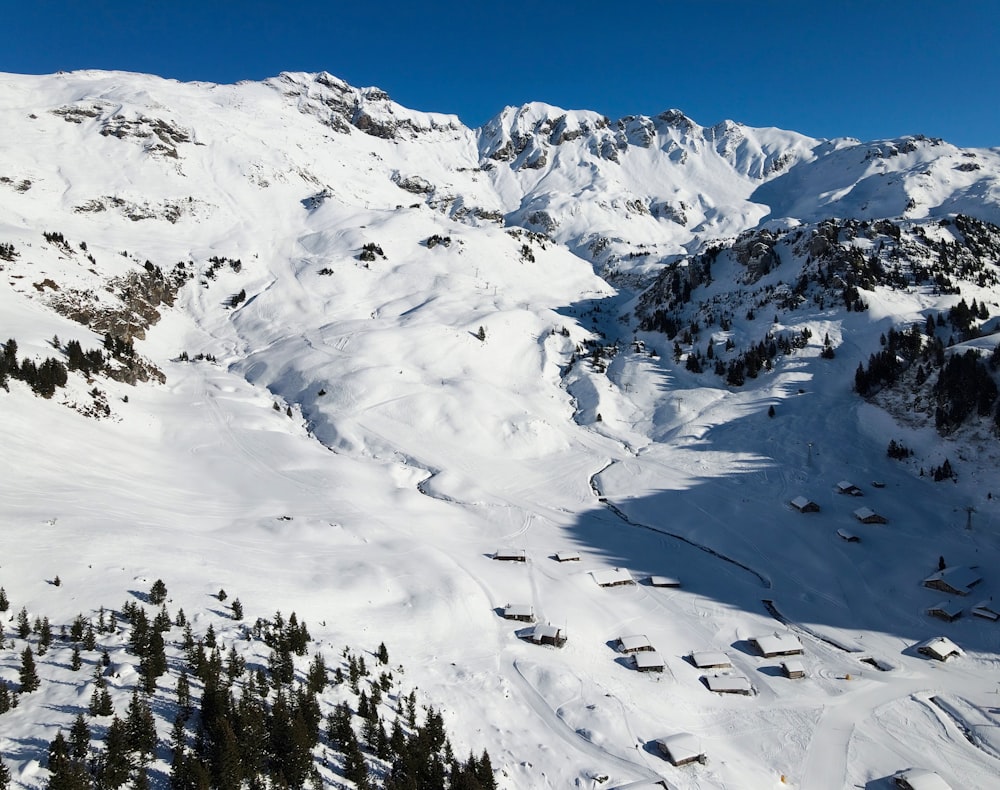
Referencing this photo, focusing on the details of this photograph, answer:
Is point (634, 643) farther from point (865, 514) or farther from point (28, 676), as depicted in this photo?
point (28, 676)

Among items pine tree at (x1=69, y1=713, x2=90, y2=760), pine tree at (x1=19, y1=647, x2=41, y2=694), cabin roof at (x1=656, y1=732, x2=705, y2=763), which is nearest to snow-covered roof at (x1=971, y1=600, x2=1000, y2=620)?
cabin roof at (x1=656, y1=732, x2=705, y2=763)

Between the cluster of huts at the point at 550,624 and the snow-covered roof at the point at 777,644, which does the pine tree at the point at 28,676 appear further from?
the snow-covered roof at the point at 777,644

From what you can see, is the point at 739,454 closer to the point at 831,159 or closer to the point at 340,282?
the point at 340,282

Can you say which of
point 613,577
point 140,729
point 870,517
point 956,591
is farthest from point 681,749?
point 870,517

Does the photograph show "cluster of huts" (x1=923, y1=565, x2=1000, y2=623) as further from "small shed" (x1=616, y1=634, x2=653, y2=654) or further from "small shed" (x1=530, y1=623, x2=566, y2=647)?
"small shed" (x1=530, y1=623, x2=566, y2=647)

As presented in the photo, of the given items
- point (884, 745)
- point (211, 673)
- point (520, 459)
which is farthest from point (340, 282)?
point (884, 745)
